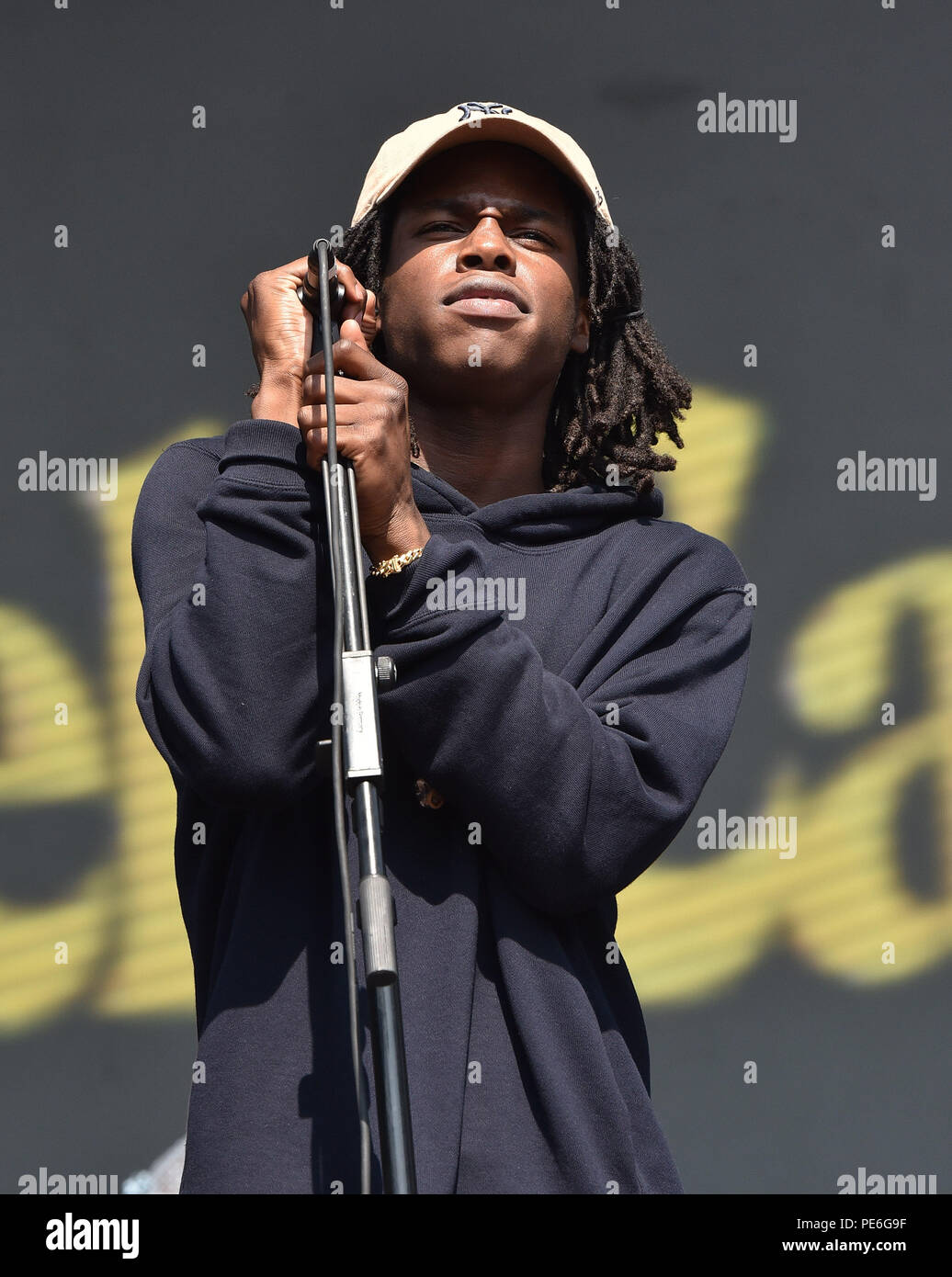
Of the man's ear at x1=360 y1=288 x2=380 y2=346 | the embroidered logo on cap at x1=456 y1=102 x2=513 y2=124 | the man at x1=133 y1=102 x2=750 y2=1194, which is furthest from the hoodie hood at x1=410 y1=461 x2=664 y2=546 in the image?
the embroidered logo on cap at x1=456 y1=102 x2=513 y2=124

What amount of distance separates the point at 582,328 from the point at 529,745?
2.16 feet

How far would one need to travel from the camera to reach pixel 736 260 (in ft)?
11.2

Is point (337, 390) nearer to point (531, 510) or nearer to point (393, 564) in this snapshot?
point (393, 564)

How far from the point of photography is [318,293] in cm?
130

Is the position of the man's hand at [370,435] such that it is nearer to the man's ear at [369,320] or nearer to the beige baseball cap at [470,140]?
the man's ear at [369,320]

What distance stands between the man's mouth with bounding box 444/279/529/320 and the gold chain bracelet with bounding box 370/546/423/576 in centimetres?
35

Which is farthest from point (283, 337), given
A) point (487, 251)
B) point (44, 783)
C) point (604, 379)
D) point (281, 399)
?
point (44, 783)

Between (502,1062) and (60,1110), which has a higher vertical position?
(502,1062)

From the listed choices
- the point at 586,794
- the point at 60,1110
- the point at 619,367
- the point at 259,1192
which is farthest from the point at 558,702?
the point at 60,1110

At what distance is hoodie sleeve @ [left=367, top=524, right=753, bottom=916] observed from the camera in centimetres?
125

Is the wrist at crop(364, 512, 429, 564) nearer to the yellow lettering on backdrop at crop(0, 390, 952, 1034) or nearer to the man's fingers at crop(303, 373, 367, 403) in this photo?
the man's fingers at crop(303, 373, 367, 403)

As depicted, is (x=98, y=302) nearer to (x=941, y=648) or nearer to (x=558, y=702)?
(x=941, y=648)

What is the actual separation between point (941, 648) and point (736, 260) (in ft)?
3.12

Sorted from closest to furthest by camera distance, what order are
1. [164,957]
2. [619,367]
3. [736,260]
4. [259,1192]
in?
1. [259,1192]
2. [619,367]
3. [164,957]
4. [736,260]
